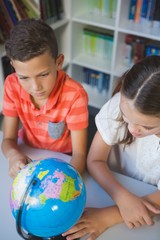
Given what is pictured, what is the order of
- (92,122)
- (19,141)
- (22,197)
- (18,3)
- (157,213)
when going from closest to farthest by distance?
(22,197), (157,213), (19,141), (18,3), (92,122)

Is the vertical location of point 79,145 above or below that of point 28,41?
below

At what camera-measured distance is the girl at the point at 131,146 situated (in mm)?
792

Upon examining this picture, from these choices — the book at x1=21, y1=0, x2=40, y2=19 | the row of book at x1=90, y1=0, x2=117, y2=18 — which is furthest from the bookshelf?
the book at x1=21, y1=0, x2=40, y2=19

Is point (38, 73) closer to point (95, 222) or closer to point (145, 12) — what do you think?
point (95, 222)

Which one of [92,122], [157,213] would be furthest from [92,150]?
[92,122]

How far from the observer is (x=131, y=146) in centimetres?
112

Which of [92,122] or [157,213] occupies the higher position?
[157,213]

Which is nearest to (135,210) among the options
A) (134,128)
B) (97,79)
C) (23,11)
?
(134,128)

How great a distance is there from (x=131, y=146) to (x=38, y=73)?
46cm

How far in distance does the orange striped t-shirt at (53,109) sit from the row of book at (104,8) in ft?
4.79

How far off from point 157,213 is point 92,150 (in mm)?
333

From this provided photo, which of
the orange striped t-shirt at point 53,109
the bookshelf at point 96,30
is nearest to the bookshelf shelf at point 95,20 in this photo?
the bookshelf at point 96,30

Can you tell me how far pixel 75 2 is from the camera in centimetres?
238

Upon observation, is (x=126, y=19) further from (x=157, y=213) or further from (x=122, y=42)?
(x=157, y=213)
